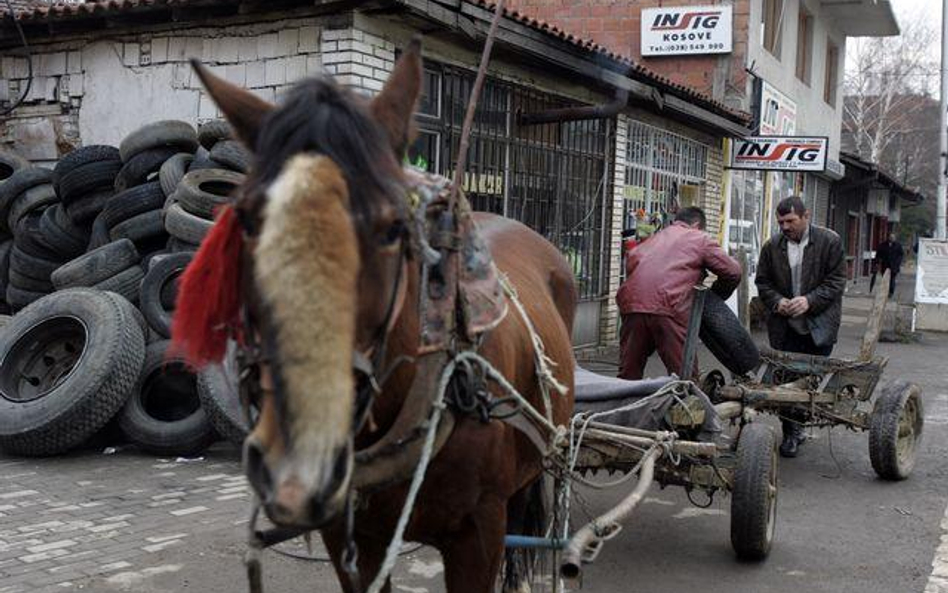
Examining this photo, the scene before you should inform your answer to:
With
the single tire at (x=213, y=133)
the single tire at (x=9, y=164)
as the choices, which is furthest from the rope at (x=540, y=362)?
the single tire at (x=9, y=164)

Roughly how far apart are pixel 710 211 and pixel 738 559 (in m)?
12.7

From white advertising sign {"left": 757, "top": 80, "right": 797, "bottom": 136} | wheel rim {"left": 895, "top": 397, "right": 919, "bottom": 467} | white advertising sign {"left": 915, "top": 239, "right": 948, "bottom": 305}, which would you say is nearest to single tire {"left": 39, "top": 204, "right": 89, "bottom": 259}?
wheel rim {"left": 895, "top": 397, "right": 919, "bottom": 467}

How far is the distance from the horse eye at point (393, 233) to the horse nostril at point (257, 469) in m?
0.51

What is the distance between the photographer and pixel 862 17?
25.0 m

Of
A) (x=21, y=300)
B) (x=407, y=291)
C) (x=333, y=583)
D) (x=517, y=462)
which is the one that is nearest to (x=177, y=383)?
(x=21, y=300)

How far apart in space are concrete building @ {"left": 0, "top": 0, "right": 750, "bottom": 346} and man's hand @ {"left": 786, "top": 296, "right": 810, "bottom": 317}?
350cm

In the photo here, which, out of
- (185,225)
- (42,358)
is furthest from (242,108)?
(42,358)

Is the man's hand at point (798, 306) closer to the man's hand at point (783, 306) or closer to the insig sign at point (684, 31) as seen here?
the man's hand at point (783, 306)

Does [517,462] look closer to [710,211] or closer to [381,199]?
[381,199]

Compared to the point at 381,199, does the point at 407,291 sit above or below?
below

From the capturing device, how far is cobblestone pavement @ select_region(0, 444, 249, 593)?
4867mm

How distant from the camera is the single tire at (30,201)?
973 cm

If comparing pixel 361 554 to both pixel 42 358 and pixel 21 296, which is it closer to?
pixel 42 358

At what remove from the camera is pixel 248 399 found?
2160 millimetres
